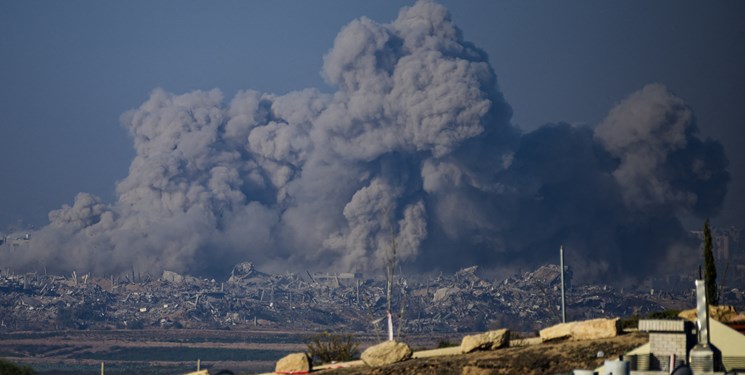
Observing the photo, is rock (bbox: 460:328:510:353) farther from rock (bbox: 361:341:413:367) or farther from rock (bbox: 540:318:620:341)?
rock (bbox: 361:341:413:367)

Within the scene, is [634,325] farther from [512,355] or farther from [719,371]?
[719,371]

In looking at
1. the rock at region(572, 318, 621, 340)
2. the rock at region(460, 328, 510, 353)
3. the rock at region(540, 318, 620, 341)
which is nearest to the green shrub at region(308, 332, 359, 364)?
the rock at region(460, 328, 510, 353)

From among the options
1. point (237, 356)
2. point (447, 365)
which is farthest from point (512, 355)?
point (237, 356)

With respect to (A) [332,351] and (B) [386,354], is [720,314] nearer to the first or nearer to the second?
(B) [386,354]

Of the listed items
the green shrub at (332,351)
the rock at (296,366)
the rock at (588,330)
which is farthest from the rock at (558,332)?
the green shrub at (332,351)

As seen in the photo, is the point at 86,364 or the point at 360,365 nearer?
the point at 360,365

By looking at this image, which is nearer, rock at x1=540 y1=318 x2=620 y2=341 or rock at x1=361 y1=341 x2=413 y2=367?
rock at x1=540 y1=318 x2=620 y2=341
